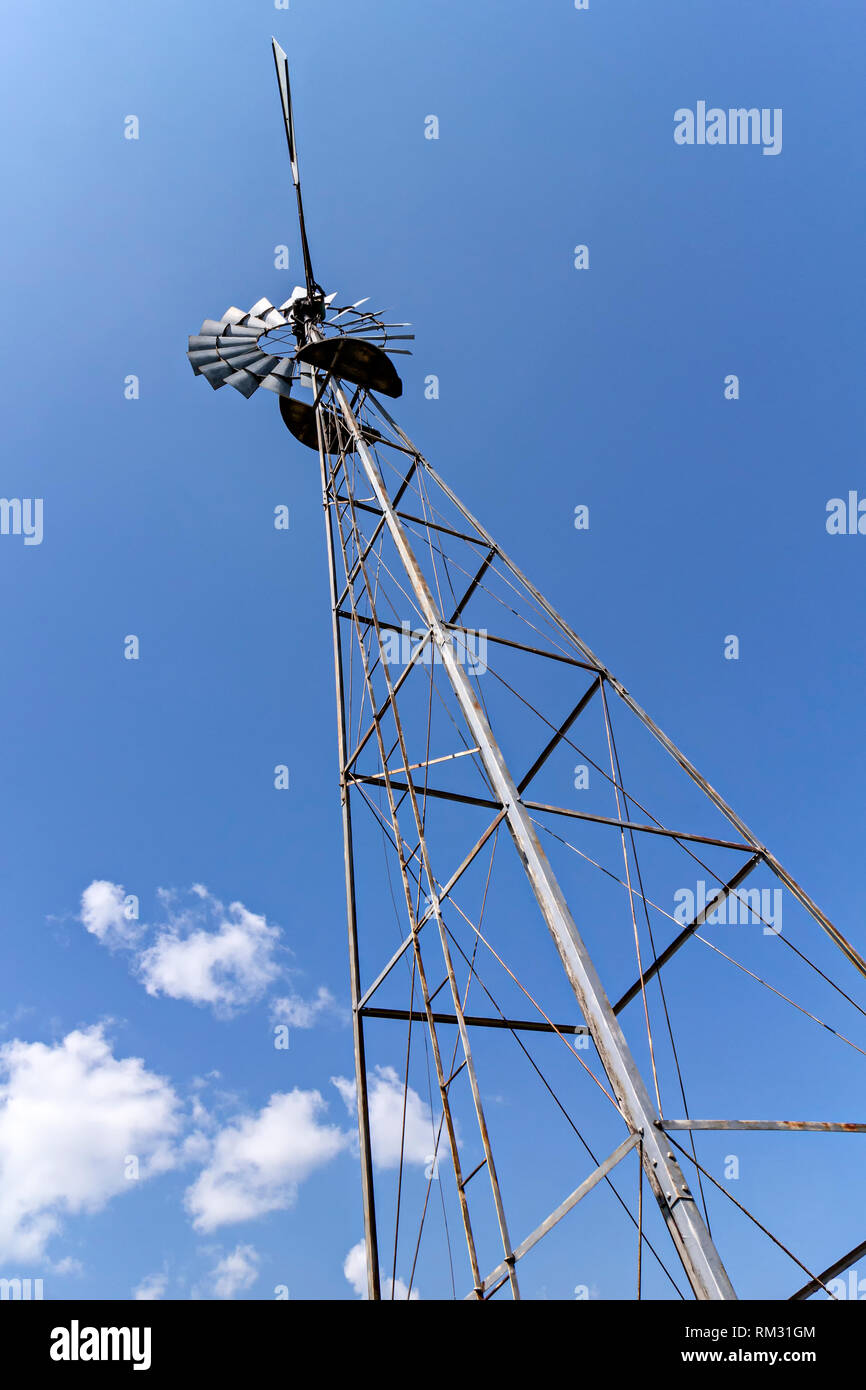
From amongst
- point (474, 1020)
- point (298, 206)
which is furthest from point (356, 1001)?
point (298, 206)

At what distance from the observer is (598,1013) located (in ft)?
19.8

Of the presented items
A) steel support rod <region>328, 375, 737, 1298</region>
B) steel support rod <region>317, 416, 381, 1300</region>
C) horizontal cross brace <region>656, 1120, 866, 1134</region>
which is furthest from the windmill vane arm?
horizontal cross brace <region>656, 1120, 866, 1134</region>

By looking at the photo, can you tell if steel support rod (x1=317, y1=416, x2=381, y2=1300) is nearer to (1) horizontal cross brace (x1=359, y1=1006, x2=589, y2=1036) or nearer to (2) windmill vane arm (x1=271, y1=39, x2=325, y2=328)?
(1) horizontal cross brace (x1=359, y1=1006, x2=589, y2=1036)

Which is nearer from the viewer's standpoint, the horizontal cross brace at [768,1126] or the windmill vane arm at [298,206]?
the horizontal cross brace at [768,1126]

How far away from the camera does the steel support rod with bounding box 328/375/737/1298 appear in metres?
4.91

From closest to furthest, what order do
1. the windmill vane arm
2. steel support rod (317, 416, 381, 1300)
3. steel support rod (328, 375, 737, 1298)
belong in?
1. steel support rod (328, 375, 737, 1298)
2. steel support rod (317, 416, 381, 1300)
3. the windmill vane arm

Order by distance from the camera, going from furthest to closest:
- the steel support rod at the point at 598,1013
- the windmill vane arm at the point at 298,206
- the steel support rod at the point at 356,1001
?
1. the windmill vane arm at the point at 298,206
2. the steel support rod at the point at 356,1001
3. the steel support rod at the point at 598,1013

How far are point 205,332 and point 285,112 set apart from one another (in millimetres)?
4320

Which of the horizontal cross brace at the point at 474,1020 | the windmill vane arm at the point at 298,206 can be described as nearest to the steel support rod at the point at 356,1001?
the horizontal cross brace at the point at 474,1020

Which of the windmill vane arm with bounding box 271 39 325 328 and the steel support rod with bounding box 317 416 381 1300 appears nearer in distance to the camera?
the steel support rod with bounding box 317 416 381 1300

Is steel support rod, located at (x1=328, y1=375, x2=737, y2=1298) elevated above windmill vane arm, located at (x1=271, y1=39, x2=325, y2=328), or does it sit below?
below

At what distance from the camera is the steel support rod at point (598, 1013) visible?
4914mm

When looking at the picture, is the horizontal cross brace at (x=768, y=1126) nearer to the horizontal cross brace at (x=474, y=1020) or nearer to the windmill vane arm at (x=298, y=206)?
the horizontal cross brace at (x=474, y=1020)
